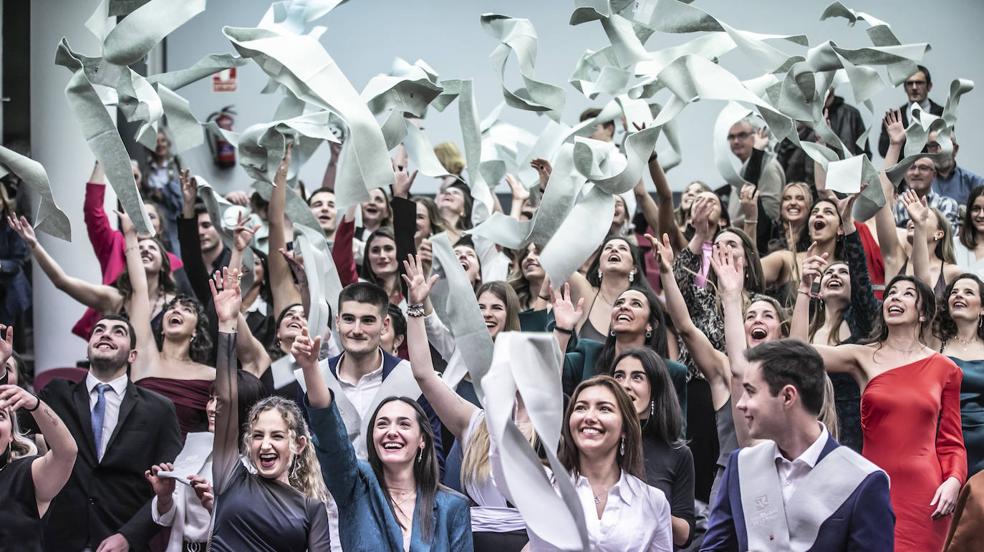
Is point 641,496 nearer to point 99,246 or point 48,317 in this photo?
point 99,246

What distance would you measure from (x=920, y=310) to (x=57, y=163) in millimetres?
5787

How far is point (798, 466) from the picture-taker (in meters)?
3.18

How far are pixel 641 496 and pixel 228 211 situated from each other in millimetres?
2204

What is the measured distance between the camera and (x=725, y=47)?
446 centimetres

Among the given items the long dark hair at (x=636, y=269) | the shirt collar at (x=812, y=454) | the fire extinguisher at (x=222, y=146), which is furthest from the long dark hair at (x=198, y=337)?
the fire extinguisher at (x=222, y=146)

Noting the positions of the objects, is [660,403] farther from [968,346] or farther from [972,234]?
[972,234]

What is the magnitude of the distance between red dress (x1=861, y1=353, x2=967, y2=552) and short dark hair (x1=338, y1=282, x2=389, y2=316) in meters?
1.69

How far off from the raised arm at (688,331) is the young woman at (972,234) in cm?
174

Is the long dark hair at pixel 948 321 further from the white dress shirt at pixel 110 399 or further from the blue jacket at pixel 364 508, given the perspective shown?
the white dress shirt at pixel 110 399

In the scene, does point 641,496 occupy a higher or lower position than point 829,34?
lower

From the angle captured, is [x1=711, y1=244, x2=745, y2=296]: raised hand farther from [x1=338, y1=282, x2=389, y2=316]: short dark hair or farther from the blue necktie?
the blue necktie

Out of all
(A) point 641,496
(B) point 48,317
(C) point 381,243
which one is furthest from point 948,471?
(B) point 48,317

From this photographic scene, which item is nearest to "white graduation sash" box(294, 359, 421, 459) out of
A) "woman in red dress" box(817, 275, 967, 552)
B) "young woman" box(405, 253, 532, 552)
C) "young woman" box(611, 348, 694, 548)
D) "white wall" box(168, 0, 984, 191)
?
"young woman" box(405, 253, 532, 552)

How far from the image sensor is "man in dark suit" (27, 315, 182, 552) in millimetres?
4871
